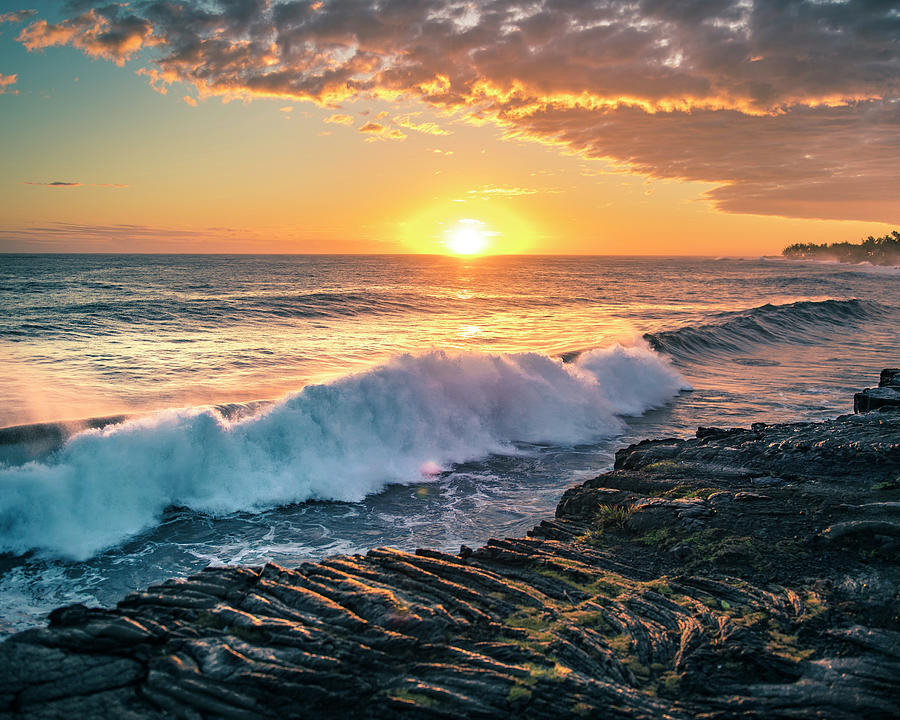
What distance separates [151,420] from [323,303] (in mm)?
33409

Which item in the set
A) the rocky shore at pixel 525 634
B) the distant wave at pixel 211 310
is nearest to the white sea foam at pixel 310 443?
the rocky shore at pixel 525 634

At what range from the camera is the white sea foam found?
10.4 meters

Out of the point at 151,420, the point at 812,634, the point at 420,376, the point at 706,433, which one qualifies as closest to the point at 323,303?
the point at 420,376

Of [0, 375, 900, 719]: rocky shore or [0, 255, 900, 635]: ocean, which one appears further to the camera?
[0, 255, 900, 635]: ocean

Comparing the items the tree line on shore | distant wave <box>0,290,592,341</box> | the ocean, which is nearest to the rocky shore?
the ocean

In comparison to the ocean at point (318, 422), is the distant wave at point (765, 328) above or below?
above

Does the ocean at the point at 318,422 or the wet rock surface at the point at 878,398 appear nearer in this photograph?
the ocean at the point at 318,422

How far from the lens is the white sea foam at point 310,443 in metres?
10.4

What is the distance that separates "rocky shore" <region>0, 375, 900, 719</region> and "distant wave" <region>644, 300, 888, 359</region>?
23.0 metres

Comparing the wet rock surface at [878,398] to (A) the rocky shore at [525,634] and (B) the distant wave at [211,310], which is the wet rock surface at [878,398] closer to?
(A) the rocky shore at [525,634]

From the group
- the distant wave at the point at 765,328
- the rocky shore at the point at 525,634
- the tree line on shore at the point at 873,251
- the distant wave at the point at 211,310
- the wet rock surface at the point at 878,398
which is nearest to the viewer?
the rocky shore at the point at 525,634

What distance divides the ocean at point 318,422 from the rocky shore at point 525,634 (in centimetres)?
369

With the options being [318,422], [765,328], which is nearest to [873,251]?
[765,328]

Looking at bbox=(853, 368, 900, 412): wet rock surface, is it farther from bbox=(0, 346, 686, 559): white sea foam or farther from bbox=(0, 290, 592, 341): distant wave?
bbox=(0, 290, 592, 341): distant wave
